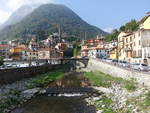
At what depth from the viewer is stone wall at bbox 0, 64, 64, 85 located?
66637 millimetres

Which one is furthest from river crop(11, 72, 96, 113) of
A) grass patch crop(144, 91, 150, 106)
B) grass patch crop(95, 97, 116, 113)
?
grass patch crop(144, 91, 150, 106)

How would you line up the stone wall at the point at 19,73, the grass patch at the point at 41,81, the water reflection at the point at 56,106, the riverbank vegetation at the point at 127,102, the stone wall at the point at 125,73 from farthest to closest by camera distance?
the grass patch at the point at 41,81 < the stone wall at the point at 19,73 < the stone wall at the point at 125,73 < the water reflection at the point at 56,106 < the riverbank vegetation at the point at 127,102

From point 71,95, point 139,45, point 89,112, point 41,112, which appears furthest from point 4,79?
point 139,45

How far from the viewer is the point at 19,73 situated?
80688mm

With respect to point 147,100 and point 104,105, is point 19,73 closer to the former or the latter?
point 104,105

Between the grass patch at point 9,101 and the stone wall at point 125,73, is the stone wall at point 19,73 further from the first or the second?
the stone wall at point 125,73

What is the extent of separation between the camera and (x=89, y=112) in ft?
130

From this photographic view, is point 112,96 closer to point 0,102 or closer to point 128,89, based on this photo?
point 128,89

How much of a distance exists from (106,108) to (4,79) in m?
33.5

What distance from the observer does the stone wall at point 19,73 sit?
66.6 metres

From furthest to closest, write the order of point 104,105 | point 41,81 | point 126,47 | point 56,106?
point 126,47 → point 41,81 → point 56,106 → point 104,105

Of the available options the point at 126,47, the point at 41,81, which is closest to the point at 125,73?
the point at 41,81

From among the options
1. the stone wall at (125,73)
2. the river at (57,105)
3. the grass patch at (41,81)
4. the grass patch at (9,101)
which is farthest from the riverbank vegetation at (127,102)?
the grass patch at (41,81)

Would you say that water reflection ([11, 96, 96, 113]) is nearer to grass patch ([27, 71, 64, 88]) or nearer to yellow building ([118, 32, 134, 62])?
grass patch ([27, 71, 64, 88])
